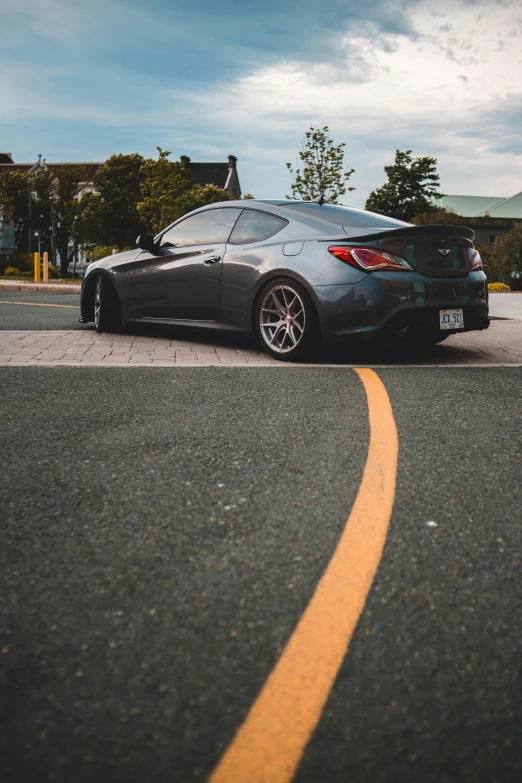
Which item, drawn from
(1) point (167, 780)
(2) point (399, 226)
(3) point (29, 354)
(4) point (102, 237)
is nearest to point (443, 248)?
(2) point (399, 226)

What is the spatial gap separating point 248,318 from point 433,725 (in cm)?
566

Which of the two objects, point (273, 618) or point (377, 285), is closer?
point (273, 618)

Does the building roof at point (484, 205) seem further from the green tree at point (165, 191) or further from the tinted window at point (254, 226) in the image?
the tinted window at point (254, 226)

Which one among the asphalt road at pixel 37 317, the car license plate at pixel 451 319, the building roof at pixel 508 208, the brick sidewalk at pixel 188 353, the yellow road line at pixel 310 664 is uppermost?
the building roof at pixel 508 208

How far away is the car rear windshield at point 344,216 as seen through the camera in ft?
22.2

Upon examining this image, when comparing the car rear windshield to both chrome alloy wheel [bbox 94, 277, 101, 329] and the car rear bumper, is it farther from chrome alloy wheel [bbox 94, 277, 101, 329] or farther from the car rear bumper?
chrome alloy wheel [bbox 94, 277, 101, 329]

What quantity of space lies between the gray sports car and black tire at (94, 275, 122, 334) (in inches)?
27.5

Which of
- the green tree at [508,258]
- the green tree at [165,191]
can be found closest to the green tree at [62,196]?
the green tree at [165,191]

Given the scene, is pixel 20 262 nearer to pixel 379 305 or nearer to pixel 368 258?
pixel 368 258

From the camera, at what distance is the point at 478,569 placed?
236 centimetres

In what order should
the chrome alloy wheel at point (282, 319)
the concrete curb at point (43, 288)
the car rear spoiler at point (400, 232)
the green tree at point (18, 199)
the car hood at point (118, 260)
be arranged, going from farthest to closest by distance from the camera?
the green tree at point (18, 199)
the concrete curb at point (43, 288)
the car hood at point (118, 260)
the chrome alloy wheel at point (282, 319)
the car rear spoiler at point (400, 232)

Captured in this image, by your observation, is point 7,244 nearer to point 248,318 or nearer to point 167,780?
point 248,318

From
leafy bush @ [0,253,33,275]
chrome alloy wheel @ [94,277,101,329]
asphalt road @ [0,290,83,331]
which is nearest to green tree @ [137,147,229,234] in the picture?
leafy bush @ [0,253,33,275]

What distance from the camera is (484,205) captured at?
87.1m
